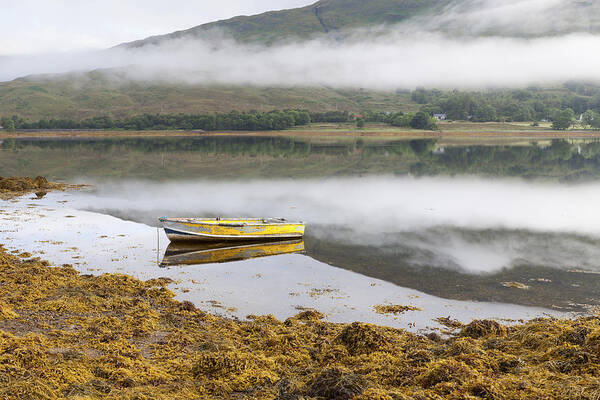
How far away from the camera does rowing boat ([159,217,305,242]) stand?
26188mm

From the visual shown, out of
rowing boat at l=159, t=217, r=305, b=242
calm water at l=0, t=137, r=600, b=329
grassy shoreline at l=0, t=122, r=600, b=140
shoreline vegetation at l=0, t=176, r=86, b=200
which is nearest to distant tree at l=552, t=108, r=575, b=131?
grassy shoreline at l=0, t=122, r=600, b=140

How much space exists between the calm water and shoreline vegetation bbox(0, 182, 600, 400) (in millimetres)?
2063

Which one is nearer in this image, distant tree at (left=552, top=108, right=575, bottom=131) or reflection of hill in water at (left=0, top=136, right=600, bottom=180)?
reflection of hill in water at (left=0, top=136, right=600, bottom=180)

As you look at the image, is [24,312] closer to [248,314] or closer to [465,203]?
[248,314]

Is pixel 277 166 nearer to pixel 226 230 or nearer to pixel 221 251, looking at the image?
pixel 226 230

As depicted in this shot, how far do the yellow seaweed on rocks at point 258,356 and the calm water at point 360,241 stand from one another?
2342 millimetres

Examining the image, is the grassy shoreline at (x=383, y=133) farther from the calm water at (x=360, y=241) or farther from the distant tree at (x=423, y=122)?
the calm water at (x=360, y=241)

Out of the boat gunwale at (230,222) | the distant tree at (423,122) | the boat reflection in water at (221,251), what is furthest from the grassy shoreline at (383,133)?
the boat reflection in water at (221,251)

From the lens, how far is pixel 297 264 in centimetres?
2328

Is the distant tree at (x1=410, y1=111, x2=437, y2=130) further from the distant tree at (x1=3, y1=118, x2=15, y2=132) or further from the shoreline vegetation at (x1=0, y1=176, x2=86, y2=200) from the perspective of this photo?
the distant tree at (x1=3, y1=118, x2=15, y2=132)

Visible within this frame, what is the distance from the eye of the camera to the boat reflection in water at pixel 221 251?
78.9 ft

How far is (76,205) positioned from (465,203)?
31640 mm

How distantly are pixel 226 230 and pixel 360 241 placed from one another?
7522mm

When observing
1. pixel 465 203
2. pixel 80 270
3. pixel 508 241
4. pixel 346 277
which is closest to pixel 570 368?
pixel 346 277
